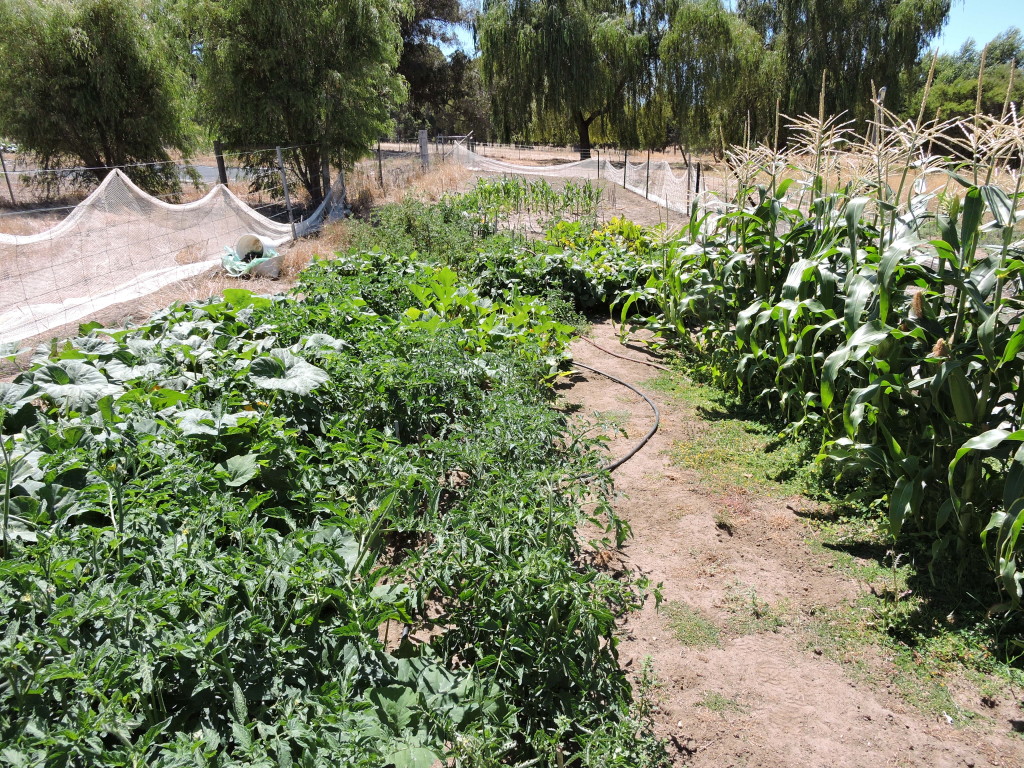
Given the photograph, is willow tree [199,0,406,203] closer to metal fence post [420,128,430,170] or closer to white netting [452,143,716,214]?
white netting [452,143,716,214]

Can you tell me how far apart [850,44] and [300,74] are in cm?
1849

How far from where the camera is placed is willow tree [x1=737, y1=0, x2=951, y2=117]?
72.4ft

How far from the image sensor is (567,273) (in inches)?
307

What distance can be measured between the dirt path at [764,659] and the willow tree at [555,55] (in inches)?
955

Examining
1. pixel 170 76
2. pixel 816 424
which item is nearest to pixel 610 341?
pixel 816 424

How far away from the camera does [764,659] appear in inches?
111

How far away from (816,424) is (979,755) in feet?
7.56

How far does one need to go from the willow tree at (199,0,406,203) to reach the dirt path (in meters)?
12.4

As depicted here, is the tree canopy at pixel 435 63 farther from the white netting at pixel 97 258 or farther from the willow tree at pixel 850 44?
the white netting at pixel 97 258

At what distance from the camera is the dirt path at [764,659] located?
2.43 metres

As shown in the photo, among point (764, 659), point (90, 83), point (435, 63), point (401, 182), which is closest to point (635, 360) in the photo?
point (764, 659)

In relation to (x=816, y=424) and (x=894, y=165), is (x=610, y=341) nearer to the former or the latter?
(x=816, y=424)

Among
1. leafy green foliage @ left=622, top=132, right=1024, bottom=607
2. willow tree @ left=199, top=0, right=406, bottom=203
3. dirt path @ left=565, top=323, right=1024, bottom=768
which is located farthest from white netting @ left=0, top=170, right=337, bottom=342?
leafy green foliage @ left=622, top=132, right=1024, bottom=607

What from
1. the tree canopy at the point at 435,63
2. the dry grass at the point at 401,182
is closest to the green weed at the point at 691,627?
the dry grass at the point at 401,182
